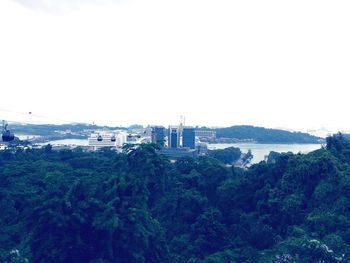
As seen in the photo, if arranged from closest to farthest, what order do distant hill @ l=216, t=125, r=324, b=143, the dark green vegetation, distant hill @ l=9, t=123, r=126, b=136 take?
the dark green vegetation → distant hill @ l=216, t=125, r=324, b=143 → distant hill @ l=9, t=123, r=126, b=136

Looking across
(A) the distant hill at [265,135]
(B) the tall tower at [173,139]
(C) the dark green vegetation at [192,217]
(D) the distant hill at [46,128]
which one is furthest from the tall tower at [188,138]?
(D) the distant hill at [46,128]

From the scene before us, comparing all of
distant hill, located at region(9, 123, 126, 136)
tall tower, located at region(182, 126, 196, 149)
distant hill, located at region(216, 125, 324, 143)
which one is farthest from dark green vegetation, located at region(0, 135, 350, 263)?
distant hill, located at region(9, 123, 126, 136)

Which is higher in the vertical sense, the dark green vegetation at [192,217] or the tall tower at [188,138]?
the tall tower at [188,138]

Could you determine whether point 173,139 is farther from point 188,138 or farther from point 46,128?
point 46,128

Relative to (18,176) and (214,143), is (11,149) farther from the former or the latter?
(214,143)

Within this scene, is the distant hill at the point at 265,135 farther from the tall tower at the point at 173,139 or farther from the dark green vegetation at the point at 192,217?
the dark green vegetation at the point at 192,217

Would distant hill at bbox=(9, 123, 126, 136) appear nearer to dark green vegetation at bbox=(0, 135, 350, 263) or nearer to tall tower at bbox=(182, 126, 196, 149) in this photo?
tall tower at bbox=(182, 126, 196, 149)
